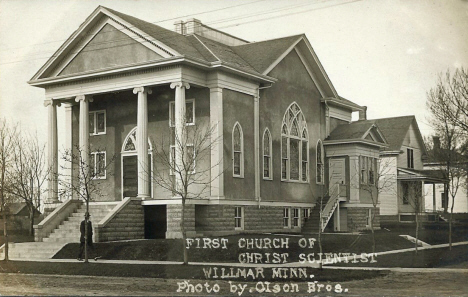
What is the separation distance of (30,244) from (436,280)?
17.1m

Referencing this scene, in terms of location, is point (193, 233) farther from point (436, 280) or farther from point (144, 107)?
point (436, 280)

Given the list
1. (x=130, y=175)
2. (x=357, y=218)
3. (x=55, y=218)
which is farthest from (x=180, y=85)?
(x=357, y=218)

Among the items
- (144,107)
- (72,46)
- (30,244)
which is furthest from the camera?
(72,46)

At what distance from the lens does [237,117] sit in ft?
107

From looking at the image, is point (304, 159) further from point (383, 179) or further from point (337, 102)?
point (383, 179)

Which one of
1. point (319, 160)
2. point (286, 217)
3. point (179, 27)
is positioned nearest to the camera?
point (286, 217)

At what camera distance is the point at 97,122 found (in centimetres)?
3553

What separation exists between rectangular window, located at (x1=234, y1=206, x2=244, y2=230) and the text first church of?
0.16 feet

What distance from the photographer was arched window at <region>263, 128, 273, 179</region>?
34906 millimetres

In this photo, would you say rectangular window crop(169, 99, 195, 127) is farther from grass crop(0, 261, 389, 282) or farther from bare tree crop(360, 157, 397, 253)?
bare tree crop(360, 157, 397, 253)

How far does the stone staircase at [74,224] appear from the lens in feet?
97.9

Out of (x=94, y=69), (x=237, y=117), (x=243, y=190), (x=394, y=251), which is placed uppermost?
(x=94, y=69)

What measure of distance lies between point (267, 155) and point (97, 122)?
350 inches

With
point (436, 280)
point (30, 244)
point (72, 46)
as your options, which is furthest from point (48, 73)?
point (436, 280)
